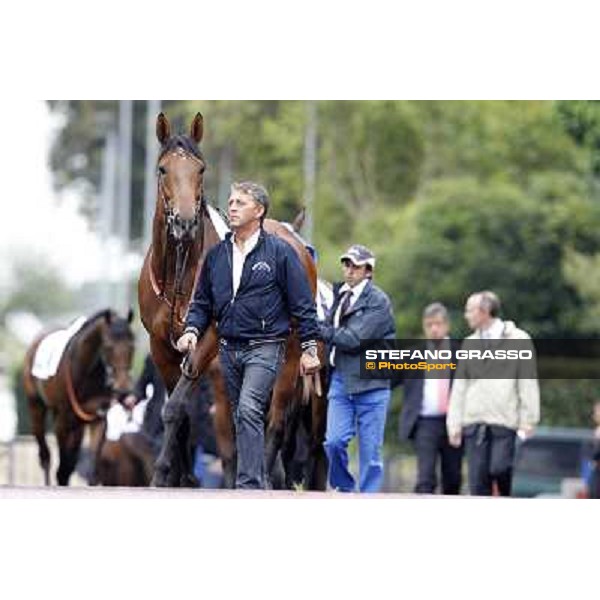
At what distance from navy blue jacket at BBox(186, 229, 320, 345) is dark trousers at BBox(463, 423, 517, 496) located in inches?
167

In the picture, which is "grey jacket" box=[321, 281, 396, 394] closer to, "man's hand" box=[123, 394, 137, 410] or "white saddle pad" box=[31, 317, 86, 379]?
"man's hand" box=[123, 394, 137, 410]

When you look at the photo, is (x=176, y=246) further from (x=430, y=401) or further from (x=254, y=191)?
(x=430, y=401)

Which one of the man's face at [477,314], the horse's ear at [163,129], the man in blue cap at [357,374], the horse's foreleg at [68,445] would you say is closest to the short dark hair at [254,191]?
the horse's ear at [163,129]

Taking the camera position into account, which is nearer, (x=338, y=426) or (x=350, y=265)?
(x=350, y=265)

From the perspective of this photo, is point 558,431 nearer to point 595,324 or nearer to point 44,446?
point 595,324

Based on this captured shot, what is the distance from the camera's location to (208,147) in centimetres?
6228

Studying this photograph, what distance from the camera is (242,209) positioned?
13.6 metres

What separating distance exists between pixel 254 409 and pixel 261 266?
972 mm

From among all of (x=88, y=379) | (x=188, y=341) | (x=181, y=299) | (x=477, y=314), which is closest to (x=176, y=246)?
(x=181, y=299)

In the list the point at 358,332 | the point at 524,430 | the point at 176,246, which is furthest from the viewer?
the point at 524,430

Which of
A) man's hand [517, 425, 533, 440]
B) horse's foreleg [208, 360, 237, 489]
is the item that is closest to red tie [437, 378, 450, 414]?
man's hand [517, 425, 533, 440]

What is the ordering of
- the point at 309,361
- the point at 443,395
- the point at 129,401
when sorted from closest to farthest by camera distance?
the point at 309,361 < the point at 443,395 < the point at 129,401

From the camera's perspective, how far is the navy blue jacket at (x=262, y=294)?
13781mm

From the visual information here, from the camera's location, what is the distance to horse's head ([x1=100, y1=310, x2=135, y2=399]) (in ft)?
68.4
